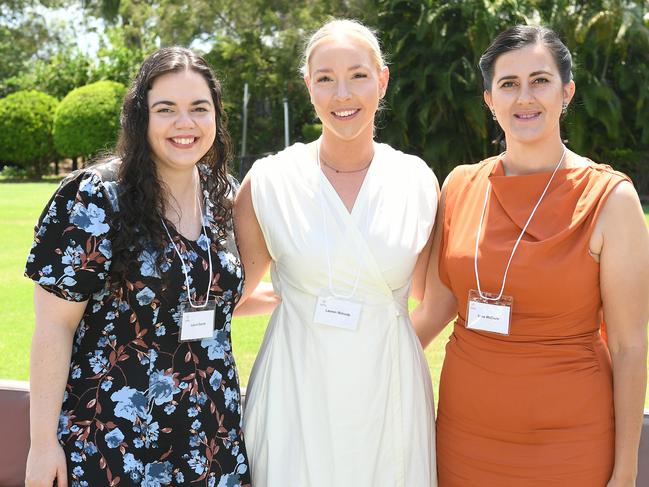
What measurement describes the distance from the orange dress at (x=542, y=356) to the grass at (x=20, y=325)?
111 inches

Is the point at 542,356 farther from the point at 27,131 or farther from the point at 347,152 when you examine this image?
the point at 27,131

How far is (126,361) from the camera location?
2455 millimetres

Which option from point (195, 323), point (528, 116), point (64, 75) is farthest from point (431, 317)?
point (64, 75)

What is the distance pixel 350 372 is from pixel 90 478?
0.90 meters

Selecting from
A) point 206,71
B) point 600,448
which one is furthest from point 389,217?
point 600,448

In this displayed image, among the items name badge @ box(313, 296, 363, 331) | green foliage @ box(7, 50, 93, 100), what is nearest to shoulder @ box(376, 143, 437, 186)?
name badge @ box(313, 296, 363, 331)

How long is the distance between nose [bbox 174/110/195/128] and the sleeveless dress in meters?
0.45

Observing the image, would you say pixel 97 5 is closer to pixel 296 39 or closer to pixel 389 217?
pixel 296 39

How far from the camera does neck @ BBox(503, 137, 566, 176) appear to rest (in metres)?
2.68

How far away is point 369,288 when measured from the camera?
275 cm

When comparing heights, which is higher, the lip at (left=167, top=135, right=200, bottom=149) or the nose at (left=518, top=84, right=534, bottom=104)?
the nose at (left=518, top=84, right=534, bottom=104)

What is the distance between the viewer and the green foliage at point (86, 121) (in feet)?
87.5

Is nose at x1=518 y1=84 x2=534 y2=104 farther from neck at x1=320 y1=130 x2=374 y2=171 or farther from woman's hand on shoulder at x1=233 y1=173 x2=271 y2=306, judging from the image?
woman's hand on shoulder at x1=233 y1=173 x2=271 y2=306

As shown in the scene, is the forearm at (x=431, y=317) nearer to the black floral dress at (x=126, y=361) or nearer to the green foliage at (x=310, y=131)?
the black floral dress at (x=126, y=361)
